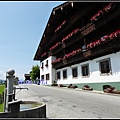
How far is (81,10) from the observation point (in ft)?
60.0

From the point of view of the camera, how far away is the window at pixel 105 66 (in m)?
14.7

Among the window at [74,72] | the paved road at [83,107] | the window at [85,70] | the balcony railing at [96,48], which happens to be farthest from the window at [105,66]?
the window at [74,72]

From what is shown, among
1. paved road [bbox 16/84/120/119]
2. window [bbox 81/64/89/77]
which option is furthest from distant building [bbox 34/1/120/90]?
paved road [bbox 16/84/120/119]

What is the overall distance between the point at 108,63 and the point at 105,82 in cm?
200

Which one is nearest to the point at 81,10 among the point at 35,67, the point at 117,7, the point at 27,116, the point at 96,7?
the point at 96,7

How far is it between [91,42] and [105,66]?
400cm

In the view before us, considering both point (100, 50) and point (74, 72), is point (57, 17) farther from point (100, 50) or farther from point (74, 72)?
point (100, 50)

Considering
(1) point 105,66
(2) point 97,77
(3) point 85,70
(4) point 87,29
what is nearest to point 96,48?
(1) point 105,66

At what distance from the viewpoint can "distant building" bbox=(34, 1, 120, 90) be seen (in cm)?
1355

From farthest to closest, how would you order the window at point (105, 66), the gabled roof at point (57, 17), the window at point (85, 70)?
the gabled roof at point (57, 17) < the window at point (85, 70) < the window at point (105, 66)

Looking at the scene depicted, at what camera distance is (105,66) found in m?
15.3

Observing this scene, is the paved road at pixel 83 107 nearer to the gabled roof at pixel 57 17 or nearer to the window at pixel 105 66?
the window at pixel 105 66

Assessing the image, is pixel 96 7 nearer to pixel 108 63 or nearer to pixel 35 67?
pixel 108 63

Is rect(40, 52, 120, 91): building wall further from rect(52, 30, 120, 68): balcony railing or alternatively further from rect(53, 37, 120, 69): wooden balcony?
rect(52, 30, 120, 68): balcony railing
